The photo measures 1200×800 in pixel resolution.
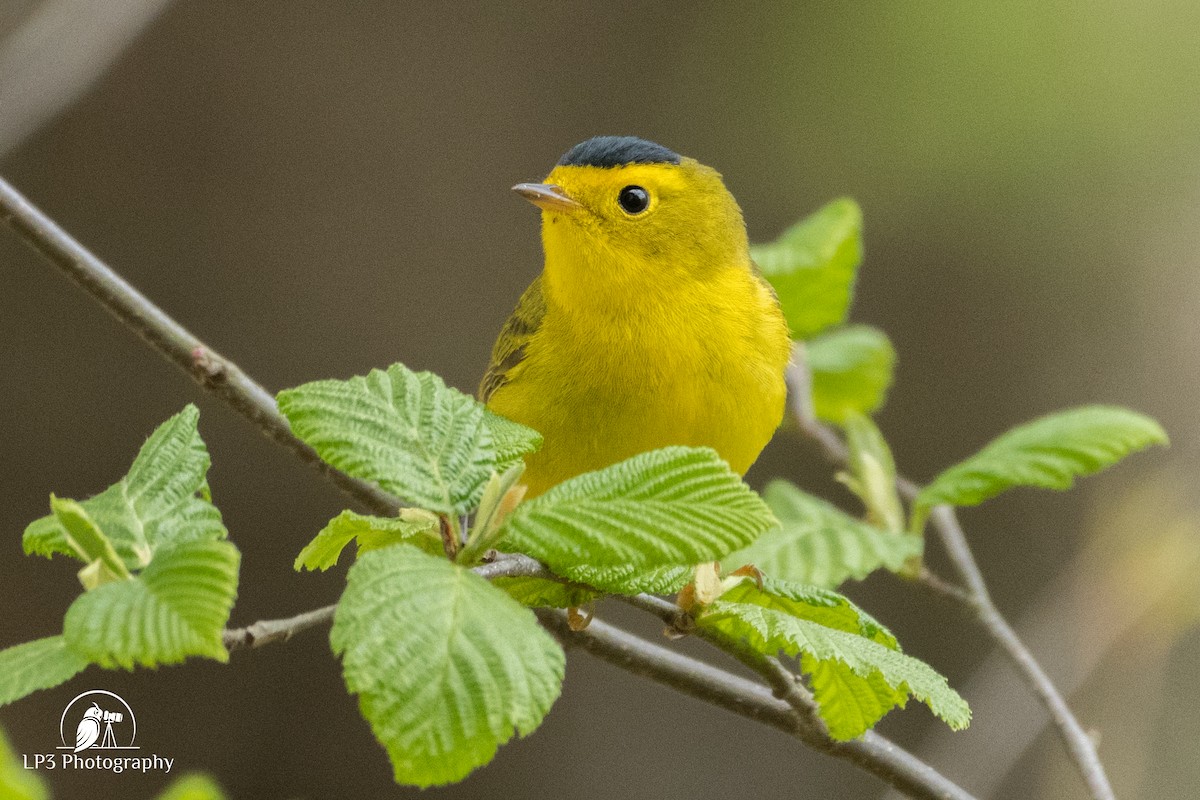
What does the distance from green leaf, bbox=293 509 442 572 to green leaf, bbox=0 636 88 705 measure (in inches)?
9.1

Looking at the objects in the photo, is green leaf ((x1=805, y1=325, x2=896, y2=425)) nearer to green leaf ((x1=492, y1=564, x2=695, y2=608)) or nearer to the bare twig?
green leaf ((x1=492, y1=564, x2=695, y2=608))

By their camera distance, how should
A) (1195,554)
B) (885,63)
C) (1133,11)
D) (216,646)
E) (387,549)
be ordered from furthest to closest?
(885,63), (1133,11), (1195,554), (387,549), (216,646)

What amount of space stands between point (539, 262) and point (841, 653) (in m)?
3.43

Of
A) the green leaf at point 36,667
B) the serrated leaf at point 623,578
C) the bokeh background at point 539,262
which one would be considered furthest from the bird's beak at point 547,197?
the bokeh background at point 539,262

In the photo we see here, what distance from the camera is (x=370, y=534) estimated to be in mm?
1346

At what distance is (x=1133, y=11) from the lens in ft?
13.9

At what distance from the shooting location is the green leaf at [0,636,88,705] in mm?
1029

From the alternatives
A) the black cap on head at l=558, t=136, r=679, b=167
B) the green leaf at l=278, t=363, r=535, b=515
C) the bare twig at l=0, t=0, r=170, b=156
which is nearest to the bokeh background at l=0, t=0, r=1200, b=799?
the bare twig at l=0, t=0, r=170, b=156

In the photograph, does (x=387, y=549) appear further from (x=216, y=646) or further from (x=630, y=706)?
(x=630, y=706)

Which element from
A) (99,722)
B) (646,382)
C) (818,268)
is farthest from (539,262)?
(99,722)

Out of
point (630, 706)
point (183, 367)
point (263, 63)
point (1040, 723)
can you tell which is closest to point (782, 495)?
point (183, 367)

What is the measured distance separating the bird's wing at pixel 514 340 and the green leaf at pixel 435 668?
55.2 inches

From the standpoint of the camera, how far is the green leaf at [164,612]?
93cm

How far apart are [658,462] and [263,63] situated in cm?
377
